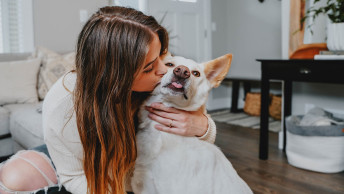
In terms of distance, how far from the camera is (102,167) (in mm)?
866

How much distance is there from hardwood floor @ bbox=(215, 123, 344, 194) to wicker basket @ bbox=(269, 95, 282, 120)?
38.5 inches

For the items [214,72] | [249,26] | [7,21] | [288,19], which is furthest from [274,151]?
[7,21]

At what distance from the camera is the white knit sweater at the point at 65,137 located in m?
0.92

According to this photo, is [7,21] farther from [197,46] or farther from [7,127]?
[197,46]

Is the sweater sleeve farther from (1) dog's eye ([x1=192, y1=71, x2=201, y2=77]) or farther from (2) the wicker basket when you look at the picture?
(2) the wicker basket

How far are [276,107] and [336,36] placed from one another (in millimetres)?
1817

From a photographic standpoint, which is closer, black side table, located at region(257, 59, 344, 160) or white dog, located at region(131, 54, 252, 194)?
white dog, located at region(131, 54, 252, 194)

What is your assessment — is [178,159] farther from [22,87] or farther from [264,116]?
[22,87]

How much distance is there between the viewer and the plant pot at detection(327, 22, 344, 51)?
2.15m

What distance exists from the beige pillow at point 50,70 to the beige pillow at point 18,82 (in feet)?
0.17

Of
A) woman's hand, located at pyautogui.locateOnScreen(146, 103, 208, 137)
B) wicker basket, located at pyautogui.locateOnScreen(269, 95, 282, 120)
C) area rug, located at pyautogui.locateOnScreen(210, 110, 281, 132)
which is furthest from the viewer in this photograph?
wicker basket, located at pyautogui.locateOnScreen(269, 95, 282, 120)

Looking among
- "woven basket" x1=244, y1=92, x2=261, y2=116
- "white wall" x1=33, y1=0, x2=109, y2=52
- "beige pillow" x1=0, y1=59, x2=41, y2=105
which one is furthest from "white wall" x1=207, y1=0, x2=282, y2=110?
"beige pillow" x1=0, y1=59, x2=41, y2=105

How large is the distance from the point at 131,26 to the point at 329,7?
202 cm

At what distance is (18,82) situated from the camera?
2494mm
